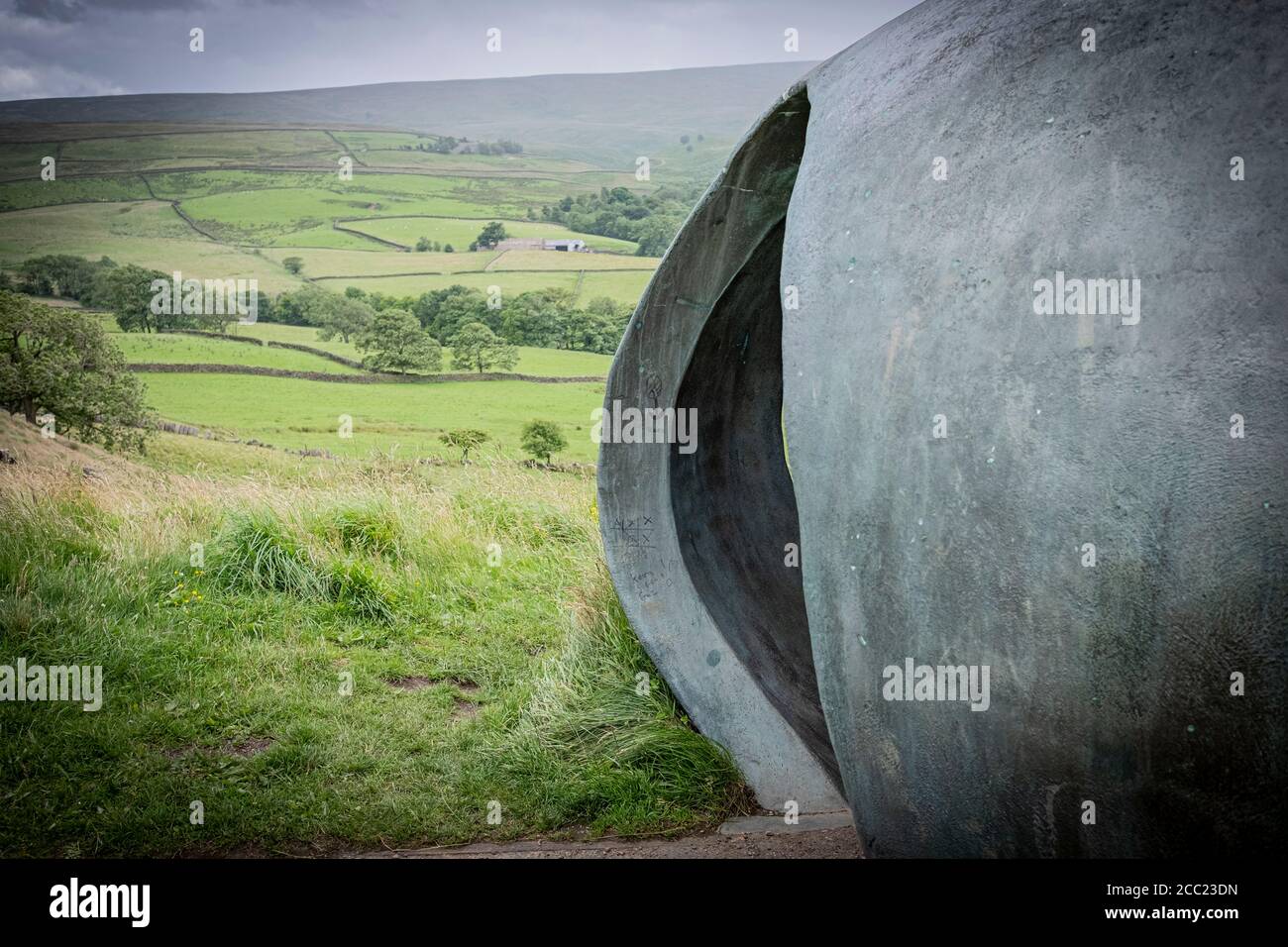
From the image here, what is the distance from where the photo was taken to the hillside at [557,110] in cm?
2966

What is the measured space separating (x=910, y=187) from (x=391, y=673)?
14.5 feet

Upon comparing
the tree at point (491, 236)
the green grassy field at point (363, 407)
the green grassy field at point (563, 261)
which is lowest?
the green grassy field at point (363, 407)

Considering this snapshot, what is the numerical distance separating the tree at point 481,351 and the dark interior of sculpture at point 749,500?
1570 centimetres

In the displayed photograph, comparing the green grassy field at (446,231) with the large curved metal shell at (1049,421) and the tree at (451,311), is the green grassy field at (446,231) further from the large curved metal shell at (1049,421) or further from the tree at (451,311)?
the large curved metal shell at (1049,421)

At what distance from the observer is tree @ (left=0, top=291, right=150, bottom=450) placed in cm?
1417

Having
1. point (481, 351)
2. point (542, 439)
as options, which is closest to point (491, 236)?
point (481, 351)

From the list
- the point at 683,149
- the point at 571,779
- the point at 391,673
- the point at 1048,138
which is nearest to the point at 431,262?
the point at 683,149

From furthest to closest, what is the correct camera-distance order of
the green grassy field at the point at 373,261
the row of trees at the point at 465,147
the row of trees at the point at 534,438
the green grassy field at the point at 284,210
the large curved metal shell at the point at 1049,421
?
the row of trees at the point at 465,147 → the green grassy field at the point at 373,261 → the green grassy field at the point at 284,210 → the row of trees at the point at 534,438 → the large curved metal shell at the point at 1049,421

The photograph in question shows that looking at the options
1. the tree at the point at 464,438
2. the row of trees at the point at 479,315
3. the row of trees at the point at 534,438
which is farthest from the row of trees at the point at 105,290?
the row of trees at the point at 534,438

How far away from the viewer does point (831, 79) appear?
11.3 feet

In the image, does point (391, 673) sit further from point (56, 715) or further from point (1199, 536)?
point (1199, 536)

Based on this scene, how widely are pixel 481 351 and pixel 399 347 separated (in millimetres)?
1791

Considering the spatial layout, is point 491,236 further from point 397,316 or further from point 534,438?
point 534,438

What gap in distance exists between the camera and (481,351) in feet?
68.1
